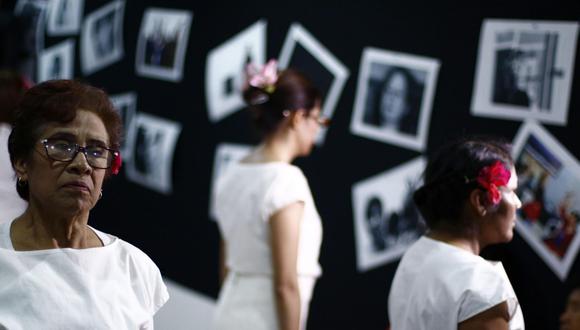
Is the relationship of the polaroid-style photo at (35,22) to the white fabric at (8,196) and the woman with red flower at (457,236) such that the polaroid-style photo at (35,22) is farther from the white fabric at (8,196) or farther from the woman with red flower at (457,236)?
the woman with red flower at (457,236)

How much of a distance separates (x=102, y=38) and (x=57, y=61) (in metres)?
0.78

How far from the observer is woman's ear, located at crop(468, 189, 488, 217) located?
259 centimetres

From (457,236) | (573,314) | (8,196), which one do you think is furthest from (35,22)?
(457,236)

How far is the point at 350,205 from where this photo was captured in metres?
4.63

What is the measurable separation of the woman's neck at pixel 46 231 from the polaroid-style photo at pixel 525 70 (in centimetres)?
215

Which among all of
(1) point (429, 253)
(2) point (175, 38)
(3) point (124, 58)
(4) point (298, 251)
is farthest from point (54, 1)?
(1) point (429, 253)

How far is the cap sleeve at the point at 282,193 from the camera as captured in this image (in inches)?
141

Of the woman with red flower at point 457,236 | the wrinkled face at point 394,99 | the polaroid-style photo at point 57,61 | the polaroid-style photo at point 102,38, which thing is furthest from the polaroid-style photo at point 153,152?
the woman with red flower at point 457,236

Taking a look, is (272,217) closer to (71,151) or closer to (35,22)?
(71,151)

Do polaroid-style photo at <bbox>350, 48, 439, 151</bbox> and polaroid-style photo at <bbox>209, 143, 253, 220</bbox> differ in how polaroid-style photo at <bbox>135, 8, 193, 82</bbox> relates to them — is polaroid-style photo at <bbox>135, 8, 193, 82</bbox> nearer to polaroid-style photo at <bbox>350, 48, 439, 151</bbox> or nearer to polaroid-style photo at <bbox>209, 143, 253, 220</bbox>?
polaroid-style photo at <bbox>209, 143, 253, 220</bbox>

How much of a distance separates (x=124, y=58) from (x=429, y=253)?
440cm

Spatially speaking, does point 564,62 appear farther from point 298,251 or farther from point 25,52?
point 25,52

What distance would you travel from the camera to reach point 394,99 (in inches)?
172

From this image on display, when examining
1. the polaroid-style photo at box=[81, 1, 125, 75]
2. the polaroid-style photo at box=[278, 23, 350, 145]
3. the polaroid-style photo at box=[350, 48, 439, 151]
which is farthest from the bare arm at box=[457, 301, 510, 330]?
the polaroid-style photo at box=[81, 1, 125, 75]
